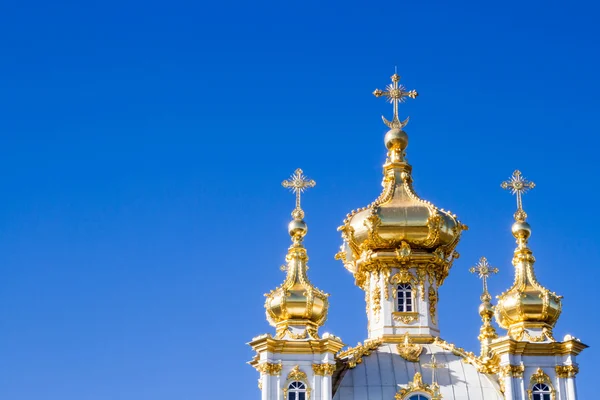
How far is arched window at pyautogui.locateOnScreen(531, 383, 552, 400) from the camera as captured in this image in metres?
54.3

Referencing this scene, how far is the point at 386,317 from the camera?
59.6 m

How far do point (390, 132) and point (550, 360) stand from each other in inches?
542

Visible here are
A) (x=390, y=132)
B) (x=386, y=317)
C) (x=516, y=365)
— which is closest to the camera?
(x=516, y=365)

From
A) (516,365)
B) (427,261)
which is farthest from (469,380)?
(427,261)

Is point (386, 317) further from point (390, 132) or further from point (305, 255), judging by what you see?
point (390, 132)

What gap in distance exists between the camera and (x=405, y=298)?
198 ft

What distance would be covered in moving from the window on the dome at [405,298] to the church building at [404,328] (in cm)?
4

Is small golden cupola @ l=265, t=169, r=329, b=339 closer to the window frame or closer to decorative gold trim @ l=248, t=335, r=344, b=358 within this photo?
decorative gold trim @ l=248, t=335, r=344, b=358

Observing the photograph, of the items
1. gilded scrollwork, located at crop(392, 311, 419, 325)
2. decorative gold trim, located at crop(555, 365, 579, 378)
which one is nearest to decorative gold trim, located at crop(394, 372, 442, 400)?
decorative gold trim, located at crop(555, 365, 579, 378)

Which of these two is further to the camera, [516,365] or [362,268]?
[362,268]

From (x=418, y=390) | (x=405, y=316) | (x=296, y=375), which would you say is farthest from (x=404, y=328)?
(x=296, y=375)

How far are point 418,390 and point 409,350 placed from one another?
2.36 metres

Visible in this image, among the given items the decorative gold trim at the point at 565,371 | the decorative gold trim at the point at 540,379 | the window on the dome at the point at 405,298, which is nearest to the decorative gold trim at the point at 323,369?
the window on the dome at the point at 405,298

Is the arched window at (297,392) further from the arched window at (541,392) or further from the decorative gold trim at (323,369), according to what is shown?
the arched window at (541,392)
